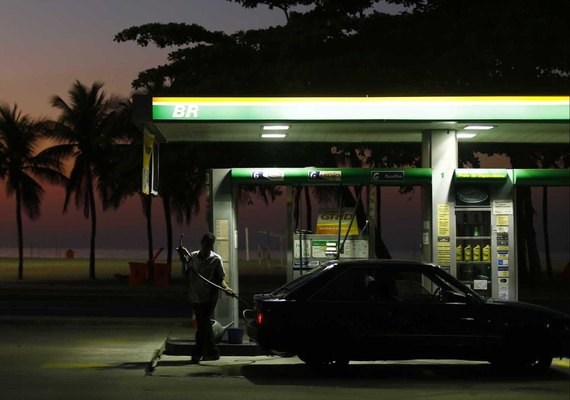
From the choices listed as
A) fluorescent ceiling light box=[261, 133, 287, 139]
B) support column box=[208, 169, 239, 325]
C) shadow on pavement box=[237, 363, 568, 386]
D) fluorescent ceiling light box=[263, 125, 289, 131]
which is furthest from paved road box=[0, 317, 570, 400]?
fluorescent ceiling light box=[261, 133, 287, 139]

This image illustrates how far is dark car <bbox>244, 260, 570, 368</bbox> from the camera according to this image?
12.5 metres

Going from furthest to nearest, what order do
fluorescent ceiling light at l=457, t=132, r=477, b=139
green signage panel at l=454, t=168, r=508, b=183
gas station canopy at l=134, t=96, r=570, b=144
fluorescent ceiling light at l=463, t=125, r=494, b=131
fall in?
fluorescent ceiling light at l=457, t=132, r=477, b=139 < green signage panel at l=454, t=168, r=508, b=183 < fluorescent ceiling light at l=463, t=125, r=494, b=131 < gas station canopy at l=134, t=96, r=570, b=144

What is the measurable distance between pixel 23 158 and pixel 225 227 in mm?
33199

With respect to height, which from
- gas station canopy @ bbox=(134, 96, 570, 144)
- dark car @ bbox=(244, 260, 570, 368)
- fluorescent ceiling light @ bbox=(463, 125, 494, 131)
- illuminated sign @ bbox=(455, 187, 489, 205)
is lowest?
dark car @ bbox=(244, 260, 570, 368)

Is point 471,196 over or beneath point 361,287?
over

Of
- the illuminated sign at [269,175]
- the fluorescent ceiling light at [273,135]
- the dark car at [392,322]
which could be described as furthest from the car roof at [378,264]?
the fluorescent ceiling light at [273,135]

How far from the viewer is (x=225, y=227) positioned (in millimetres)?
16219

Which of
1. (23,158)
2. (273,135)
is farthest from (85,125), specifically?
(273,135)

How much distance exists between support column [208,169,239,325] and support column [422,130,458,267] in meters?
3.11

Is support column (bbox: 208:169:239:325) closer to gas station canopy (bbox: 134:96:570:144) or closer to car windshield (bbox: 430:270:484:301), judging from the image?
gas station canopy (bbox: 134:96:570:144)

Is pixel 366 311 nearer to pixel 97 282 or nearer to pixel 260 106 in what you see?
pixel 260 106

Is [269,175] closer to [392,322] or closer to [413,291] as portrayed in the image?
[413,291]

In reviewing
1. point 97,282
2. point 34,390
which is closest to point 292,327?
point 34,390

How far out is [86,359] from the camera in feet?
46.7
